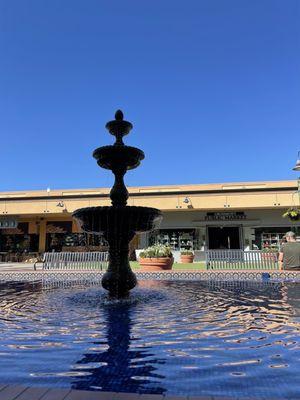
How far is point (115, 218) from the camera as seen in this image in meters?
8.13

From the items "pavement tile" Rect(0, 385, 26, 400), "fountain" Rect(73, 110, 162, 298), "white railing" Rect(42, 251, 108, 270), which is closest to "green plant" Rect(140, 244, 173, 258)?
"white railing" Rect(42, 251, 108, 270)

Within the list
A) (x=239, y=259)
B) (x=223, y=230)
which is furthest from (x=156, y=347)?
(x=223, y=230)

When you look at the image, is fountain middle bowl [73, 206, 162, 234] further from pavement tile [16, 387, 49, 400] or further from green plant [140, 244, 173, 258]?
green plant [140, 244, 173, 258]

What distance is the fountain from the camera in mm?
8141

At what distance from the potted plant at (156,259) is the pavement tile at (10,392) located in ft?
49.4

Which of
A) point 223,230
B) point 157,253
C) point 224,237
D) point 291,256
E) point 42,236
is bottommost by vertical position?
point 291,256

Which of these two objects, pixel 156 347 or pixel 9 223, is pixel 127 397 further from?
pixel 9 223

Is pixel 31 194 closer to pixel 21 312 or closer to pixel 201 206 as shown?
pixel 201 206

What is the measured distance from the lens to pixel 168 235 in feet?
102

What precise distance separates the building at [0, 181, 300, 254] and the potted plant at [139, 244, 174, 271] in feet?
35.2

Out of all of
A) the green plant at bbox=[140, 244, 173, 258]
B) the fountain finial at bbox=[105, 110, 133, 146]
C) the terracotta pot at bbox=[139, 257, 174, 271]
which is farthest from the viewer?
the green plant at bbox=[140, 244, 173, 258]

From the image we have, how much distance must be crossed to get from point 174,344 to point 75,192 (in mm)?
28418

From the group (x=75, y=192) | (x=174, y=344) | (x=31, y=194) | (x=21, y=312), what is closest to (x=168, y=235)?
(x=75, y=192)

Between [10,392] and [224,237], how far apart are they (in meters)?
29.1
